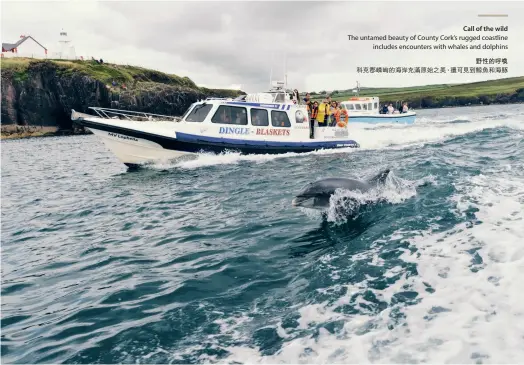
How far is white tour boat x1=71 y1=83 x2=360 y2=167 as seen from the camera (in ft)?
55.3

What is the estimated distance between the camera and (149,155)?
683 inches

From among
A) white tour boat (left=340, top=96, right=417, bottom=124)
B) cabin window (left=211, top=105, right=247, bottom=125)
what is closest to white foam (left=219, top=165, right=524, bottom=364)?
cabin window (left=211, top=105, right=247, bottom=125)

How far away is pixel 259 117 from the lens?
19375 mm

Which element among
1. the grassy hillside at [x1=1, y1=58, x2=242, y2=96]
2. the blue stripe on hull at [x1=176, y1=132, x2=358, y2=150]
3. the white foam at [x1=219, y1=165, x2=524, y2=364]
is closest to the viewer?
the white foam at [x1=219, y1=165, x2=524, y2=364]

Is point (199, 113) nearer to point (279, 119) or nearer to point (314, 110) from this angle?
point (279, 119)

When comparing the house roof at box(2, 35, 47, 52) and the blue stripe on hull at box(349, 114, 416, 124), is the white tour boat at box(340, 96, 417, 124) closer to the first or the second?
the blue stripe on hull at box(349, 114, 416, 124)

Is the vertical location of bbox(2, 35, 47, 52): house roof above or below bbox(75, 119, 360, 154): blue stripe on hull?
above

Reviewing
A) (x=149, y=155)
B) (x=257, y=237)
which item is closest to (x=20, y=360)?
(x=257, y=237)

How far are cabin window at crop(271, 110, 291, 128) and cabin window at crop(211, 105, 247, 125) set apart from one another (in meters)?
1.64

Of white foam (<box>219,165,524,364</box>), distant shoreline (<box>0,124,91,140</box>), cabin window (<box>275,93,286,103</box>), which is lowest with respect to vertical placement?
white foam (<box>219,165,524,364</box>)

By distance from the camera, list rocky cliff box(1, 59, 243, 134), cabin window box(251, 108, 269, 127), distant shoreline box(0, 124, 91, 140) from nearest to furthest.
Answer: cabin window box(251, 108, 269, 127)
distant shoreline box(0, 124, 91, 140)
rocky cliff box(1, 59, 243, 134)

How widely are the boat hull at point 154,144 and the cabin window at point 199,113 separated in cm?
121

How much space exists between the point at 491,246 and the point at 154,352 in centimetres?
564

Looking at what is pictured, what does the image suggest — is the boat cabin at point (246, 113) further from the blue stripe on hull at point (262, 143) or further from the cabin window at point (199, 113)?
the blue stripe on hull at point (262, 143)
